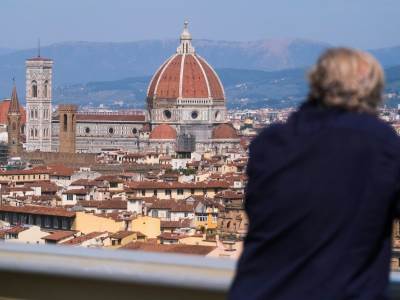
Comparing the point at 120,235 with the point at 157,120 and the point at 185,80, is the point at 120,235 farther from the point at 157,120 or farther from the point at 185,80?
the point at 185,80

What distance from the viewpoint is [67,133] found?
59594 millimetres

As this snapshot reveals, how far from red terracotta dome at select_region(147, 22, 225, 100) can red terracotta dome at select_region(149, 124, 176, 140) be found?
4266mm

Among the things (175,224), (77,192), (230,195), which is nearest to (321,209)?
(175,224)

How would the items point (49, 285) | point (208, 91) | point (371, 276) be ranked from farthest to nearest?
1. point (208, 91)
2. point (49, 285)
3. point (371, 276)

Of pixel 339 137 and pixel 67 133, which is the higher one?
pixel 339 137

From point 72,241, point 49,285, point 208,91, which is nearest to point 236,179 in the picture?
point 72,241

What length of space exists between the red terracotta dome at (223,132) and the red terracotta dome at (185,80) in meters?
2.93

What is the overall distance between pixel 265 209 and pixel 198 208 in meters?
26.2

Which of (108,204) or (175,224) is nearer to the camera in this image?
(175,224)

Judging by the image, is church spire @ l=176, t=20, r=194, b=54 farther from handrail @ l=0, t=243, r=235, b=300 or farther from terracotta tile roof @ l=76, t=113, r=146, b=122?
handrail @ l=0, t=243, r=235, b=300

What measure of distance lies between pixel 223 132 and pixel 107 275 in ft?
195

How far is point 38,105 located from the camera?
2484 inches

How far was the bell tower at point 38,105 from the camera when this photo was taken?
206 feet

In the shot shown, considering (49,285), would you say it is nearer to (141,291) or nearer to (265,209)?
(141,291)
